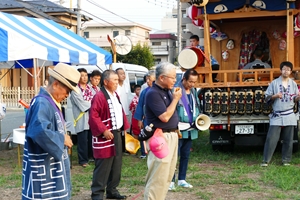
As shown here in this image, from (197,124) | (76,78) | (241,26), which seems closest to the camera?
(76,78)

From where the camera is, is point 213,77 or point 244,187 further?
point 213,77

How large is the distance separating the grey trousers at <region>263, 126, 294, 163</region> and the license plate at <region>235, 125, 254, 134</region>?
539mm

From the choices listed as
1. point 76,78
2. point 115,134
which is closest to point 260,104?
point 115,134

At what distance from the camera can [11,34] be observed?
8.09 m

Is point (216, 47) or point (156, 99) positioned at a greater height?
point (216, 47)

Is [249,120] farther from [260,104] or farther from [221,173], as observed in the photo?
[221,173]

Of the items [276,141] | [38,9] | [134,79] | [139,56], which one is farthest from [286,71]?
[139,56]

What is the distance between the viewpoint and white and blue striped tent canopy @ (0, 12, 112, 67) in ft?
26.5

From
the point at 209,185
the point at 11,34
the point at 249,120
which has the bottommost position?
the point at 209,185

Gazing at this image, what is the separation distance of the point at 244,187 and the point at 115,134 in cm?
212

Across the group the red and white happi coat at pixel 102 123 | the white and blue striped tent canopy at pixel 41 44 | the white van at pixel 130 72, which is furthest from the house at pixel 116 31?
the red and white happi coat at pixel 102 123

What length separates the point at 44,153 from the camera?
402 centimetres

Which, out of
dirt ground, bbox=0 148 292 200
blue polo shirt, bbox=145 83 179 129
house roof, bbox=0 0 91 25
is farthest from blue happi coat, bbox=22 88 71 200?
house roof, bbox=0 0 91 25

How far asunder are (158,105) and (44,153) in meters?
1.73
